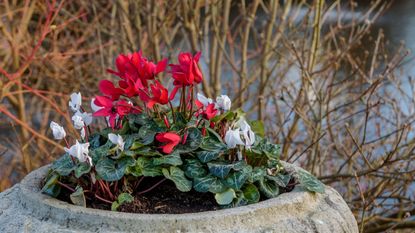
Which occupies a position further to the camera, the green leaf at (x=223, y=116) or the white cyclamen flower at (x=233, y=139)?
the green leaf at (x=223, y=116)

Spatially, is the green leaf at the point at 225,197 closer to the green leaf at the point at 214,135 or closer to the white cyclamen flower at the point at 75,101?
the green leaf at the point at 214,135

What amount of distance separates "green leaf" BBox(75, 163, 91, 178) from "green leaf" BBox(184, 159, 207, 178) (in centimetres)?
27

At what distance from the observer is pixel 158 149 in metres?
1.77

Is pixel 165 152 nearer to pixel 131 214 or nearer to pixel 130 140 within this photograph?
pixel 130 140

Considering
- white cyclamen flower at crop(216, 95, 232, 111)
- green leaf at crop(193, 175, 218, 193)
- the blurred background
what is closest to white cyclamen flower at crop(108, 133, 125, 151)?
green leaf at crop(193, 175, 218, 193)

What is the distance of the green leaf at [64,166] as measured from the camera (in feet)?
5.56

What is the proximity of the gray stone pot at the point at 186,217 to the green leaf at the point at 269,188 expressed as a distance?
0.05m

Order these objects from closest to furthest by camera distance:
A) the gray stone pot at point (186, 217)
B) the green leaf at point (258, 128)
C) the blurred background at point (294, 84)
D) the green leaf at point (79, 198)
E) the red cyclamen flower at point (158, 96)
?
the gray stone pot at point (186, 217), the green leaf at point (79, 198), the red cyclamen flower at point (158, 96), the green leaf at point (258, 128), the blurred background at point (294, 84)

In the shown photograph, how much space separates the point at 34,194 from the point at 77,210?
0.75 feet

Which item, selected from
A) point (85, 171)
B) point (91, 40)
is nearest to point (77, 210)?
point (85, 171)

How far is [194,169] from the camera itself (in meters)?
1.72

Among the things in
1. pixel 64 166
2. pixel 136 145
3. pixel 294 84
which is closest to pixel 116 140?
pixel 136 145

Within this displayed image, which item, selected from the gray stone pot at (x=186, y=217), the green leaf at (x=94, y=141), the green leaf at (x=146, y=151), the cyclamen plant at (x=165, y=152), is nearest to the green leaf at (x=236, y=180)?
the cyclamen plant at (x=165, y=152)

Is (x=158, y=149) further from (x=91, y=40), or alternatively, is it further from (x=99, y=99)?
(x=91, y=40)
